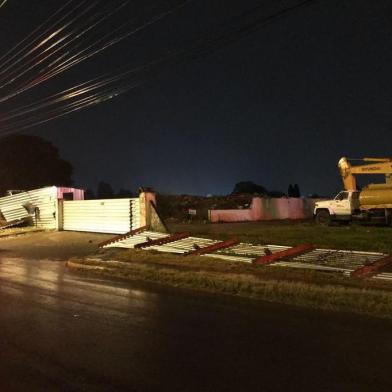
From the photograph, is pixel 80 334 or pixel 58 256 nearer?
pixel 80 334

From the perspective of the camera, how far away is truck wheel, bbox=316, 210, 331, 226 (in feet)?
99.7

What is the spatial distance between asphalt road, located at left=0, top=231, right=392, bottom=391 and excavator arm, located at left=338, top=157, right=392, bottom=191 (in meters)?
21.0

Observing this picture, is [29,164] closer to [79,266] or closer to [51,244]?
[51,244]

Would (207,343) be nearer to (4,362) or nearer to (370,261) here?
(4,362)

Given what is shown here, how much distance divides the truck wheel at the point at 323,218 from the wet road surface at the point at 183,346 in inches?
809

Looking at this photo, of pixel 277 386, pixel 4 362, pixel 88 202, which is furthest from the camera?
pixel 88 202

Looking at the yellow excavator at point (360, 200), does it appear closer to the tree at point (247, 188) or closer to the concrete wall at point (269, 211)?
the concrete wall at point (269, 211)

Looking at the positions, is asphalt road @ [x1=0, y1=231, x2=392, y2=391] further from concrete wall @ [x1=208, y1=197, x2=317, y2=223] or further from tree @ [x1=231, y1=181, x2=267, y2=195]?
tree @ [x1=231, y1=181, x2=267, y2=195]

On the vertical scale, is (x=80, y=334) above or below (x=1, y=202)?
below

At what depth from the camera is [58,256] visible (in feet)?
65.7

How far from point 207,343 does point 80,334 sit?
1.89m

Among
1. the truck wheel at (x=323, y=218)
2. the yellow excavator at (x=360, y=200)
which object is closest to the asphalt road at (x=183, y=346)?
the yellow excavator at (x=360, y=200)

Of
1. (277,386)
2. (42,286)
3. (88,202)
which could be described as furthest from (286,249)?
(88,202)

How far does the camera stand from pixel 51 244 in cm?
2414
